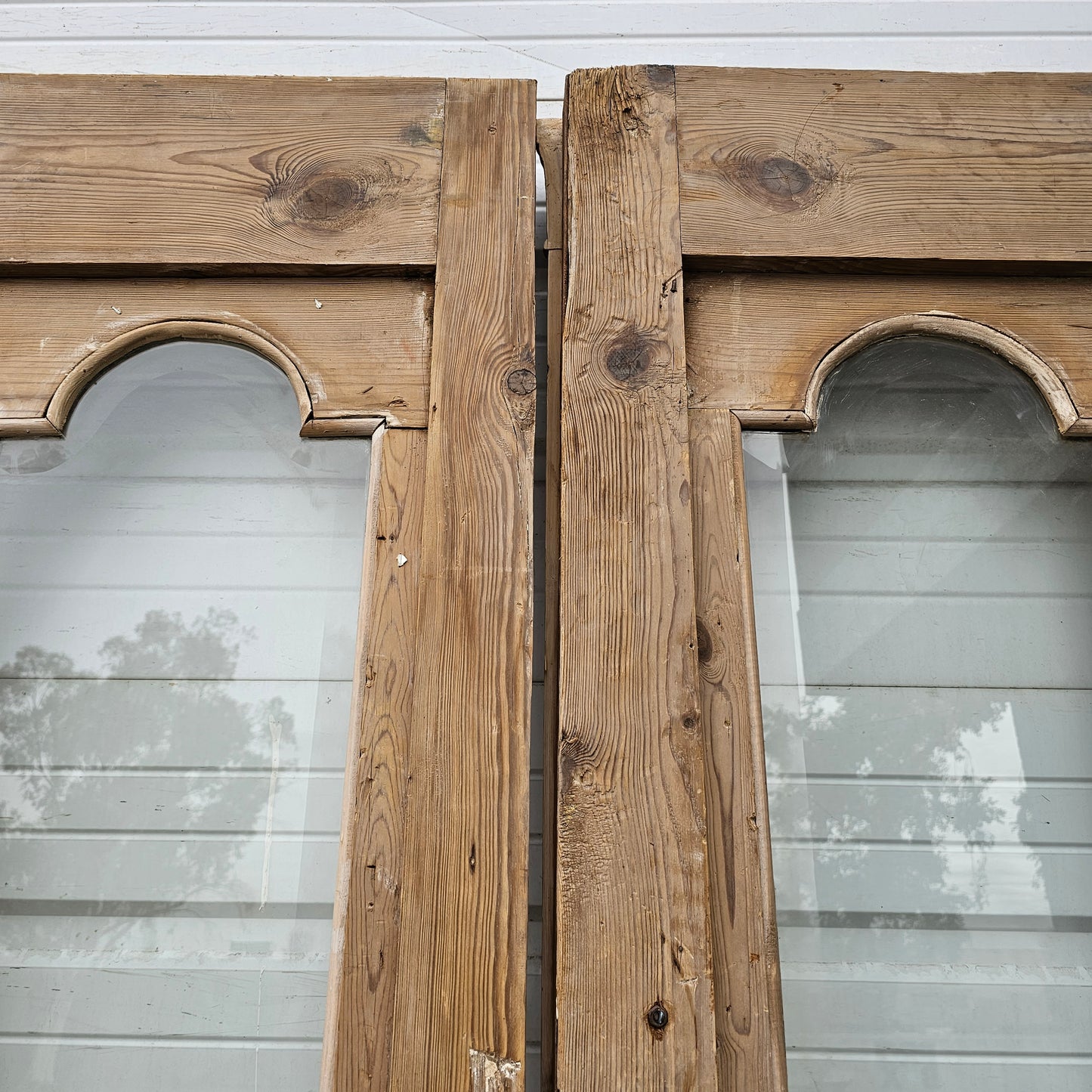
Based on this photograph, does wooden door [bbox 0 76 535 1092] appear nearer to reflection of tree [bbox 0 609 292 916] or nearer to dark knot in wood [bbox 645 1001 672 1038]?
reflection of tree [bbox 0 609 292 916]

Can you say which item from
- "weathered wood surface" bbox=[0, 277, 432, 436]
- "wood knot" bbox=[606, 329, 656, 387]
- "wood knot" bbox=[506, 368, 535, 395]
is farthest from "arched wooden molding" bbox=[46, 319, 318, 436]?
"wood knot" bbox=[606, 329, 656, 387]

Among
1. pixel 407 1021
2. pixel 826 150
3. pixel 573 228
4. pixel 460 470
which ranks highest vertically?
pixel 826 150

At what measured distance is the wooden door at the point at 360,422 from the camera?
0.89 meters

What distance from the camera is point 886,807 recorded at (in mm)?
974

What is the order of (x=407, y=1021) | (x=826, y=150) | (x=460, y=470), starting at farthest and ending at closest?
(x=826, y=150)
(x=460, y=470)
(x=407, y=1021)

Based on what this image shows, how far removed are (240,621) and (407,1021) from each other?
469 mm

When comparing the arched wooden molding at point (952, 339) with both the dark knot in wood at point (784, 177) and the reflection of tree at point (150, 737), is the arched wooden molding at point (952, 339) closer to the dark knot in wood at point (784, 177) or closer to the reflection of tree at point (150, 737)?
the dark knot in wood at point (784, 177)

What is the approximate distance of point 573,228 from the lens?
1062mm

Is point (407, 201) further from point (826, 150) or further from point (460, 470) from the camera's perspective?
point (826, 150)

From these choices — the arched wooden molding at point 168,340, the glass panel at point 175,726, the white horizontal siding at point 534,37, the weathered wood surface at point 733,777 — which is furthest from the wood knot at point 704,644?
the white horizontal siding at point 534,37

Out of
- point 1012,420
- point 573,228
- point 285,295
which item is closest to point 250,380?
point 285,295

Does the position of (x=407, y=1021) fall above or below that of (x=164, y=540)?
below

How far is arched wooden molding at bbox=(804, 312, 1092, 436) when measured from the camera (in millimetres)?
1051

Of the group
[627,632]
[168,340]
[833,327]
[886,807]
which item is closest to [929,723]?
[886,807]
